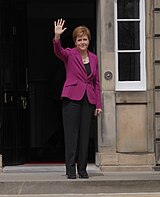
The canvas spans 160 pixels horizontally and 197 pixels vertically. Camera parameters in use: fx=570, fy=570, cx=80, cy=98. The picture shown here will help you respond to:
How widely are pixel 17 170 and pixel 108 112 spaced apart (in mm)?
1804

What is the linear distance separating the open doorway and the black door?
1526 mm

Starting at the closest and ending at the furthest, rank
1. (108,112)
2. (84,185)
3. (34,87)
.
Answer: (84,185), (108,112), (34,87)

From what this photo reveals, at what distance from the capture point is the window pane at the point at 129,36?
9.65 meters

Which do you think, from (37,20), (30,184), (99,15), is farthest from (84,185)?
(37,20)

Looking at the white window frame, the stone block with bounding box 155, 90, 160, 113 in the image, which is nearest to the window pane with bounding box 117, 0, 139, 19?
the white window frame

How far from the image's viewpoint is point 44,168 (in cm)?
980

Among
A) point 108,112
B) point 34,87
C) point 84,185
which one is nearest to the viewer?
point 84,185

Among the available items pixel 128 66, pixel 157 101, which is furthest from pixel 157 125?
pixel 128 66

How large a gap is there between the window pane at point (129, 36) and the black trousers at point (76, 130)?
1.87 metres

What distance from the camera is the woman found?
8031 millimetres

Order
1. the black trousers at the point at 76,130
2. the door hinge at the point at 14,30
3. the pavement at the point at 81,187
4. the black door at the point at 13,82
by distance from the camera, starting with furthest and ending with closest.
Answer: the door hinge at the point at 14,30, the black door at the point at 13,82, the black trousers at the point at 76,130, the pavement at the point at 81,187

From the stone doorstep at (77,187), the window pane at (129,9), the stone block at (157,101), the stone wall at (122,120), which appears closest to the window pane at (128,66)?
the stone wall at (122,120)

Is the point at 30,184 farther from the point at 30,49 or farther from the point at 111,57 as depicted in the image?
the point at 30,49

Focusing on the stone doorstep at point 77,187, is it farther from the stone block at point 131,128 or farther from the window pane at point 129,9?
the window pane at point 129,9
